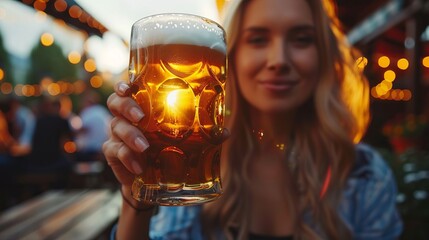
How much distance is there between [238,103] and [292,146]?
24cm

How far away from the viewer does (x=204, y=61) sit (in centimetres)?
77

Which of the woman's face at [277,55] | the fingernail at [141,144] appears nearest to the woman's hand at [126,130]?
the fingernail at [141,144]

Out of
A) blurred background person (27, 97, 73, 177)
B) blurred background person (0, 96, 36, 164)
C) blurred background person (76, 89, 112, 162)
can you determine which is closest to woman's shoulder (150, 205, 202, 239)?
blurred background person (27, 97, 73, 177)

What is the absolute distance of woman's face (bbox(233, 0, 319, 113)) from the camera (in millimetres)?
1127

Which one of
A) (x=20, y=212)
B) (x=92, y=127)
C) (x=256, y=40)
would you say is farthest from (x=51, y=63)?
(x=256, y=40)

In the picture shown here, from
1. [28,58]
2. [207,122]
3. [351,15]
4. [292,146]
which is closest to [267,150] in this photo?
[292,146]

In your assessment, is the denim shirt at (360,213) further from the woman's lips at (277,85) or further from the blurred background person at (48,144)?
the blurred background person at (48,144)

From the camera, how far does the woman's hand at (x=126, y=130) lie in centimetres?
74

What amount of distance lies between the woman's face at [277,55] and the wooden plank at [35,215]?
171 cm

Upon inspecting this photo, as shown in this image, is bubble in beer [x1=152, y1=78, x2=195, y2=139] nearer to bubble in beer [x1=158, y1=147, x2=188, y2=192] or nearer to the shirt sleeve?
bubble in beer [x1=158, y1=147, x2=188, y2=192]

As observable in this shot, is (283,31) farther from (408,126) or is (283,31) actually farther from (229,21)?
(408,126)

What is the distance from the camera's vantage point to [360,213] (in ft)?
4.59

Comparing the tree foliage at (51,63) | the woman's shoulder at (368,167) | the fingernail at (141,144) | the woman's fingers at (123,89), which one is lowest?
the woman's shoulder at (368,167)

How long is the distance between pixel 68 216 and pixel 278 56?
7.25 ft
